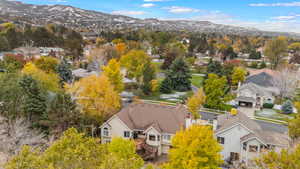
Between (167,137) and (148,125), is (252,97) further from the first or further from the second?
(148,125)

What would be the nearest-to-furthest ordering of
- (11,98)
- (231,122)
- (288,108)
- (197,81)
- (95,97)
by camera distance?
(231,122)
(11,98)
(95,97)
(288,108)
(197,81)

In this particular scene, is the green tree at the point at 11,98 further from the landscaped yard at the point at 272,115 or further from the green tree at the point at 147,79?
the landscaped yard at the point at 272,115

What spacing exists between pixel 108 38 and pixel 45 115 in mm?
85800

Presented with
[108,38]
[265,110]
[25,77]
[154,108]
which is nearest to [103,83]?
[154,108]

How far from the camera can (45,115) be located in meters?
23.0

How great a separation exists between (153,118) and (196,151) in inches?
391

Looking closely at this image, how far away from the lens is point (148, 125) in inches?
962

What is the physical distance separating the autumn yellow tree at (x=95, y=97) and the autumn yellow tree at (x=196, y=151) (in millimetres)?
12402

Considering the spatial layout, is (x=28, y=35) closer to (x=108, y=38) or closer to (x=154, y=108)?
(x=108, y=38)

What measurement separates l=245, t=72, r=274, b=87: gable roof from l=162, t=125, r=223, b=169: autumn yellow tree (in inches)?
1528

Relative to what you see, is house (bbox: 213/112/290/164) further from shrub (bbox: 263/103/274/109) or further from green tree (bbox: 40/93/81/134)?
shrub (bbox: 263/103/274/109)

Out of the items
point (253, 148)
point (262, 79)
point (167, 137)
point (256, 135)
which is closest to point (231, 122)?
point (256, 135)

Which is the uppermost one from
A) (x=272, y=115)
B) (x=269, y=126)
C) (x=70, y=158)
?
(x=70, y=158)

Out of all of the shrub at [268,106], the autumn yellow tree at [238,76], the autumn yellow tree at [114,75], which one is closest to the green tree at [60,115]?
the autumn yellow tree at [114,75]
